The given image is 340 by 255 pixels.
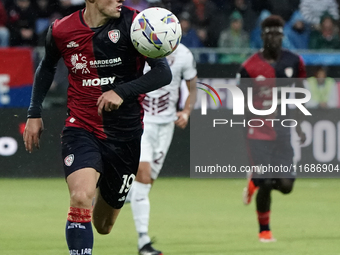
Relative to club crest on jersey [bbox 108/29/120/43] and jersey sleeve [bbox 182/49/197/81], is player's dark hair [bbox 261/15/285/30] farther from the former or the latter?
club crest on jersey [bbox 108/29/120/43]

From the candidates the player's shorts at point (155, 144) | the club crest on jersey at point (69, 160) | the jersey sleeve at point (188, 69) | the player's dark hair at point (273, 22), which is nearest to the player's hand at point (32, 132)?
the club crest on jersey at point (69, 160)

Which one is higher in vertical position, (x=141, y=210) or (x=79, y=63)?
(x=79, y=63)

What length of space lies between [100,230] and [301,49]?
9576 mm

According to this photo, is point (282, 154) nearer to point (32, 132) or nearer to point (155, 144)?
point (155, 144)

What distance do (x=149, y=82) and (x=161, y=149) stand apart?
2.94m

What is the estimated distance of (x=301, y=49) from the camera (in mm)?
15125

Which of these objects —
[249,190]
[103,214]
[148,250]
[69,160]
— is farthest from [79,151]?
[249,190]

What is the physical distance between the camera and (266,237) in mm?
7992

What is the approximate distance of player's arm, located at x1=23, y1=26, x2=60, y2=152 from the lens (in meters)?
5.78

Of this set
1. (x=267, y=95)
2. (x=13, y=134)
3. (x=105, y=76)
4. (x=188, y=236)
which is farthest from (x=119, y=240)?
(x=13, y=134)

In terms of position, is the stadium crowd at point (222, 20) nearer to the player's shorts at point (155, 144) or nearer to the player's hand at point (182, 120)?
the player's shorts at point (155, 144)

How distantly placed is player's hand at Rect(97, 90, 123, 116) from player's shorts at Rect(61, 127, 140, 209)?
15.9 inches

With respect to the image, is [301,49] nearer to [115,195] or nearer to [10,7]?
[10,7]

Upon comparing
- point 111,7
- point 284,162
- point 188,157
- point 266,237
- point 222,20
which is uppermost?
point 111,7
